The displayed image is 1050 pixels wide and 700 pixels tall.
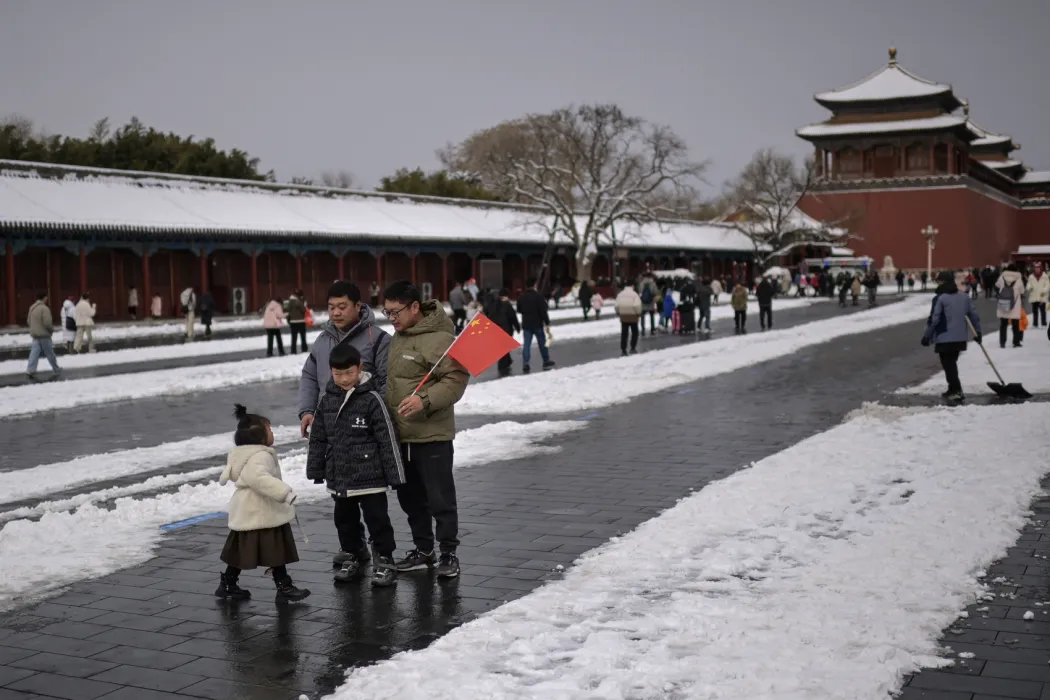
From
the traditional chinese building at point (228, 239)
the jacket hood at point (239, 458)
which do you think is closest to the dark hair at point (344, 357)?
the jacket hood at point (239, 458)

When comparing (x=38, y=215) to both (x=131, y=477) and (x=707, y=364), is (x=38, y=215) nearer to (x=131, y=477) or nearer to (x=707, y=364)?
(x=707, y=364)

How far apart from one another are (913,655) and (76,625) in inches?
164

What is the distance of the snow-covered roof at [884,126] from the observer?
8488cm

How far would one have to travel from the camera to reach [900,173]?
288 ft

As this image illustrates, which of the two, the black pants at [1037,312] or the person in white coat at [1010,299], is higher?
the person in white coat at [1010,299]

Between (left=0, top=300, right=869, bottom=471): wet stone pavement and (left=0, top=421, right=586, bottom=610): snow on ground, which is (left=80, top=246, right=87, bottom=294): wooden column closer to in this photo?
(left=0, top=300, right=869, bottom=471): wet stone pavement

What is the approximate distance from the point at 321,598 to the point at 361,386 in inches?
47.2

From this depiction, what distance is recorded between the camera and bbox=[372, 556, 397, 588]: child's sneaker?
6.73 m

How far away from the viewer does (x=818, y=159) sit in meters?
91.6

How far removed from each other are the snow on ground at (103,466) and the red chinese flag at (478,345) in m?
5.04

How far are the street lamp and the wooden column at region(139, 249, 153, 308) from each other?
2356 inches

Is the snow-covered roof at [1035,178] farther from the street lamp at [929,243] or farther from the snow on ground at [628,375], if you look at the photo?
the snow on ground at [628,375]

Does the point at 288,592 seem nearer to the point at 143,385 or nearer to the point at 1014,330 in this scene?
the point at 143,385

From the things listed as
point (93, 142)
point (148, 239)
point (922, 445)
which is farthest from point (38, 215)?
point (922, 445)
